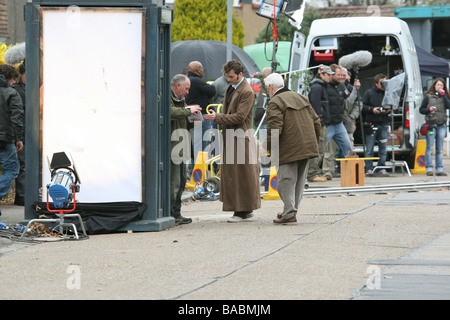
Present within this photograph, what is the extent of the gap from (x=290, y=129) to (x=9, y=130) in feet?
11.6

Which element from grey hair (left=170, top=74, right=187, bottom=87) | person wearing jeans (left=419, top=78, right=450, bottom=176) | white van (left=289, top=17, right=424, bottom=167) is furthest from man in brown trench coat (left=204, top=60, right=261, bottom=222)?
person wearing jeans (left=419, top=78, right=450, bottom=176)

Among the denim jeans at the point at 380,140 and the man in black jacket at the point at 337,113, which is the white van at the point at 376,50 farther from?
the man in black jacket at the point at 337,113

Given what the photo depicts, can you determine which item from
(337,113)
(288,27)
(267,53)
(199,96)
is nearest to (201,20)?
(267,53)

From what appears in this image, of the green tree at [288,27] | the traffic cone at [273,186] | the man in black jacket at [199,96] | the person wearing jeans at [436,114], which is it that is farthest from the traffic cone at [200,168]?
the green tree at [288,27]

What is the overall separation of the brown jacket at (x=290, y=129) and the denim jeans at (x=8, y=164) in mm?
3296

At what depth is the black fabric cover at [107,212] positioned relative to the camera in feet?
35.0

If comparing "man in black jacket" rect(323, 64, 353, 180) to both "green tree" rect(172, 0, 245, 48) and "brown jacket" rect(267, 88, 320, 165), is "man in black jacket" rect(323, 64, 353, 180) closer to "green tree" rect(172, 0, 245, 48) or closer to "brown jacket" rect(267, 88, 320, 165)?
"brown jacket" rect(267, 88, 320, 165)

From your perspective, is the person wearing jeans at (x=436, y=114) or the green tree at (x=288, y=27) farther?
the green tree at (x=288, y=27)

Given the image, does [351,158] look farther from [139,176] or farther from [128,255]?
[128,255]

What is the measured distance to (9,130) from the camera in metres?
12.3

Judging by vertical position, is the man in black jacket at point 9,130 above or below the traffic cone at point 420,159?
above

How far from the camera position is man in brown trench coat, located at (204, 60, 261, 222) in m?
11.5

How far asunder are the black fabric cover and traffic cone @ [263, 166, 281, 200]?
13.8 ft
